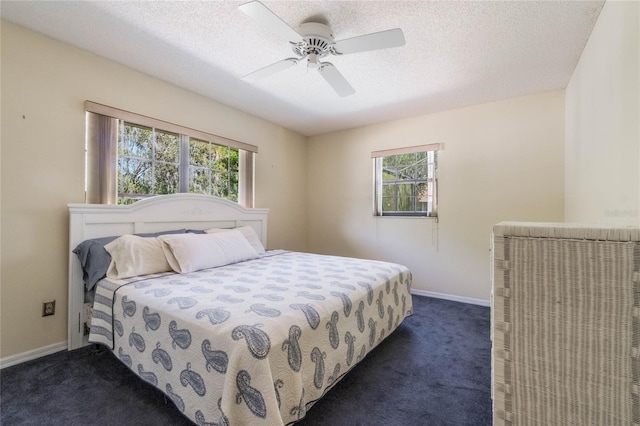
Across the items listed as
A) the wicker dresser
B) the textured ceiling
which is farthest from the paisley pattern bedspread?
the textured ceiling

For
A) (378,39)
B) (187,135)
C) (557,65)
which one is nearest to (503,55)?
(557,65)

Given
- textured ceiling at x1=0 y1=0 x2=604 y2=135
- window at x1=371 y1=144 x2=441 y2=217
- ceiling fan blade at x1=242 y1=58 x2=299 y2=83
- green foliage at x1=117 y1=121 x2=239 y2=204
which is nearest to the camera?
textured ceiling at x1=0 y1=0 x2=604 y2=135

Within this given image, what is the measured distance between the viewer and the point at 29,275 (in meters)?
2.05

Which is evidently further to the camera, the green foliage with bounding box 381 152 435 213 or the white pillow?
the green foliage with bounding box 381 152 435 213

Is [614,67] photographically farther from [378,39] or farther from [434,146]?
[434,146]

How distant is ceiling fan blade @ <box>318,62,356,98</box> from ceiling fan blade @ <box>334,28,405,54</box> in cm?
18

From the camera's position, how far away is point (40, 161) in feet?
6.89

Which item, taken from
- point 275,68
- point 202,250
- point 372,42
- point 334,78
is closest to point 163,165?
point 202,250

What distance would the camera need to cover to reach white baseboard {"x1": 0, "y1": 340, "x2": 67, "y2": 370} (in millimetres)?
1931

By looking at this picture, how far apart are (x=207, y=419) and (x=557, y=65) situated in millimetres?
3588

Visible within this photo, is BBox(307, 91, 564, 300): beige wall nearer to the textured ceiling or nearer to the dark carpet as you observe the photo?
the textured ceiling

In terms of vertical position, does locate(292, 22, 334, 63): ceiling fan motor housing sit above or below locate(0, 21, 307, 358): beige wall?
above

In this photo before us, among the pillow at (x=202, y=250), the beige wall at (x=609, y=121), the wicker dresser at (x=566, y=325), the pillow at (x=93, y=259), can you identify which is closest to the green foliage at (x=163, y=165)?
the pillow at (x=93, y=259)

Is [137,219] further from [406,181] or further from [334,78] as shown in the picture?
[406,181]
